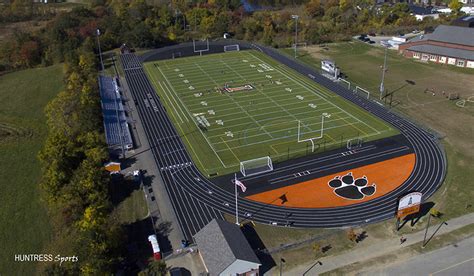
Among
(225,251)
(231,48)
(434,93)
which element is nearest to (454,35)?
(434,93)

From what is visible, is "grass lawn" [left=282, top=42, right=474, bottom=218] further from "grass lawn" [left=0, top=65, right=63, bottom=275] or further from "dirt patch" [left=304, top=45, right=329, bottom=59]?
"grass lawn" [left=0, top=65, right=63, bottom=275]

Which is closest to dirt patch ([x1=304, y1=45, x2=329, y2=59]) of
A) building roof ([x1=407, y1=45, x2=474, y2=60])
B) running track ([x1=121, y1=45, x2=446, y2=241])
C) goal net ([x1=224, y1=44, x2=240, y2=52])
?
goal net ([x1=224, y1=44, x2=240, y2=52])

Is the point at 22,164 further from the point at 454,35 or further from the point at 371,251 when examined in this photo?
the point at 454,35

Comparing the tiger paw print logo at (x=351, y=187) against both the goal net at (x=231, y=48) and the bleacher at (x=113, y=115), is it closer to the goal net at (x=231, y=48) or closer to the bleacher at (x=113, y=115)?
the bleacher at (x=113, y=115)

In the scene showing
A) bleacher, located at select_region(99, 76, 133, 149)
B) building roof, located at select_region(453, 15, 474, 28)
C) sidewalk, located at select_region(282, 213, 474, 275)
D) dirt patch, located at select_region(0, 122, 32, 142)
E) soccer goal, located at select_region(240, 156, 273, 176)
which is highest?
building roof, located at select_region(453, 15, 474, 28)

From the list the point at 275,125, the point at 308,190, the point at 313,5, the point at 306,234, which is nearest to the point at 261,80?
the point at 275,125

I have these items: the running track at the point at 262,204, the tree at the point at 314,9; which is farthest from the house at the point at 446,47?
the tree at the point at 314,9
